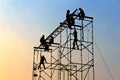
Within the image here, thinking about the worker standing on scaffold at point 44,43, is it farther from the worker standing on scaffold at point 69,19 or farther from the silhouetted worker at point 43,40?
the worker standing on scaffold at point 69,19

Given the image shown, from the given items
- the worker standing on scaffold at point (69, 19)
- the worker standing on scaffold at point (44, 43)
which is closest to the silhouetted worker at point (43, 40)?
the worker standing on scaffold at point (44, 43)

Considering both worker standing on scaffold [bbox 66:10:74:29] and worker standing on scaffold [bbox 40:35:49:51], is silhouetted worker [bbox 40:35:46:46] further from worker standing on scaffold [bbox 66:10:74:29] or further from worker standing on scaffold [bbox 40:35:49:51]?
worker standing on scaffold [bbox 66:10:74:29]

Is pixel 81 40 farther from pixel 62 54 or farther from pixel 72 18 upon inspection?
pixel 62 54

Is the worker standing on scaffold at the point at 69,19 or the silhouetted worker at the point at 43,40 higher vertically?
the worker standing on scaffold at the point at 69,19

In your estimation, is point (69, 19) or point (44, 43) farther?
Answer: point (44, 43)

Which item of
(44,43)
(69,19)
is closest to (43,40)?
(44,43)

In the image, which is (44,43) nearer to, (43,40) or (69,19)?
(43,40)

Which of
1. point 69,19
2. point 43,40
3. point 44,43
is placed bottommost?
point 44,43

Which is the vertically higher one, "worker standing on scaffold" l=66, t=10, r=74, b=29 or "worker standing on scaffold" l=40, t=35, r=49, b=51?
"worker standing on scaffold" l=66, t=10, r=74, b=29

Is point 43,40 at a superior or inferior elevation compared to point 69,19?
inferior

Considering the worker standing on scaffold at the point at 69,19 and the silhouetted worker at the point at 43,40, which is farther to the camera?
the silhouetted worker at the point at 43,40

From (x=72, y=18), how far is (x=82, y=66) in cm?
382

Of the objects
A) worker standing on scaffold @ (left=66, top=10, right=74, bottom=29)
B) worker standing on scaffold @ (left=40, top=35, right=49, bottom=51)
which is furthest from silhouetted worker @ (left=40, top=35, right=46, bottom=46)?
worker standing on scaffold @ (left=66, top=10, right=74, bottom=29)

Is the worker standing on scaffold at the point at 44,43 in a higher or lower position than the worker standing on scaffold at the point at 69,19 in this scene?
lower
